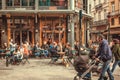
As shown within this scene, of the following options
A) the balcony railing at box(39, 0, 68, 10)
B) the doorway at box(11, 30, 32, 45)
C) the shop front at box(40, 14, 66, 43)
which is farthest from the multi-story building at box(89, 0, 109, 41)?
the doorway at box(11, 30, 32, 45)

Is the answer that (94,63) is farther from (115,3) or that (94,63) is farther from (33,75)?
(115,3)

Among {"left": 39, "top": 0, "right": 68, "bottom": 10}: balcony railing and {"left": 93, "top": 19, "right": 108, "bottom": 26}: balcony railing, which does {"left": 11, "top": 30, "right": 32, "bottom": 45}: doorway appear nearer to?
{"left": 39, "top": 0, "right": 68, "bottom": 10}: balcony railing

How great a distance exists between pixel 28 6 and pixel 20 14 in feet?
4.23

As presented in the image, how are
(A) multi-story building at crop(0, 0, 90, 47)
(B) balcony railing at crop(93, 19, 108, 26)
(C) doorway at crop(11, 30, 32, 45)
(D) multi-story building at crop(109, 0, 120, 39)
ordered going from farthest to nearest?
1. (B) balcony railing at crop(93, 19, 108, 26)
2. (D) multi-story building at crop(109, 0, 120, 39)
3. (C) doorway at crop(11, 30, 32, 45)
4. (A) multi-story building at crop(0, 0, 90, 47)

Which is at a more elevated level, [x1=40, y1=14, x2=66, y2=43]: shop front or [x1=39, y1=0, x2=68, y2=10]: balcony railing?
[x1=39, y1=0, x2=68, y2=10]: balcony railing

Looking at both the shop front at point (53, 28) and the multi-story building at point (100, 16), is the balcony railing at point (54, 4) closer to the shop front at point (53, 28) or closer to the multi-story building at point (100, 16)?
the shop front at point (53, 28)

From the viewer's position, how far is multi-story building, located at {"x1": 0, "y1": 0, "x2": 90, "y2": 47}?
31808 mm

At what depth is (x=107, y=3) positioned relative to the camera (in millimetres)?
61375

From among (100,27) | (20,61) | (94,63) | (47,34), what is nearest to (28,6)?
(47,34)

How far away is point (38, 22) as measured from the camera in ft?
105

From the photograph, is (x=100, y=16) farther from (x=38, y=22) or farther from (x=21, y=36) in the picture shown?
(x=21, y=36)

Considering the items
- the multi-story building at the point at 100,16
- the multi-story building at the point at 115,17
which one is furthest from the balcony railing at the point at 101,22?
the multi-story building at the point at 115,17

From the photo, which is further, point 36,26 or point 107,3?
point 107,3

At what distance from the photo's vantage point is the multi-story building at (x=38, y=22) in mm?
31808
